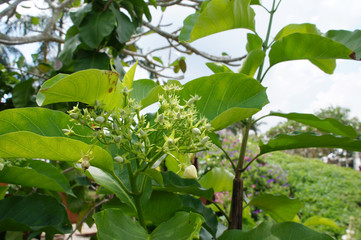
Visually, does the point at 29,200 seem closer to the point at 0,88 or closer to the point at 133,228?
the point at 133,228

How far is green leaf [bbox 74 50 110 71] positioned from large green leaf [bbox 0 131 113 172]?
1.35 meters

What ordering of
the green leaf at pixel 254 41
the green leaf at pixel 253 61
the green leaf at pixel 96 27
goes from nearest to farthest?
the green leaf at pixel 253 61, the green leaf at pixel 254 41, the green leaf at pixel 96 27

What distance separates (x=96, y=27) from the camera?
1.89m

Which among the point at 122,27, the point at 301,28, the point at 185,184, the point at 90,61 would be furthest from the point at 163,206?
the point at 122,27

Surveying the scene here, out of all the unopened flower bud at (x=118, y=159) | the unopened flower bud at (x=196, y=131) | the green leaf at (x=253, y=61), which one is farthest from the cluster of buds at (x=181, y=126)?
the green leaf at (x=253, y=61)

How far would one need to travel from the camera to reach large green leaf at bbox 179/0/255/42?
1072mm

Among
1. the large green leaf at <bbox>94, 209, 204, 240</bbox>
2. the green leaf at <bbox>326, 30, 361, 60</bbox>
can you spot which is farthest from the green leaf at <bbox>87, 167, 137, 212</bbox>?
the green leaf at <bbox>326, 30, 361, 60</bbox>

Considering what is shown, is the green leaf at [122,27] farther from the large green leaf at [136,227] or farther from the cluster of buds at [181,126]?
the large green leaf at [136,227]

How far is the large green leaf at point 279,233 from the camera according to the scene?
30.3 inches

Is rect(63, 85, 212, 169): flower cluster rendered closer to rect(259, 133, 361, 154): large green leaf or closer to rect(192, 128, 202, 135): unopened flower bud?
rect(192, 128, 202, 135): unopened flower bud

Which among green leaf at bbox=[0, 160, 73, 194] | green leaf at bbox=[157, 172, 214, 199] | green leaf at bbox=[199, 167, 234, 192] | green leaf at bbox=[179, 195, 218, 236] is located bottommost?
green leaf at bbox=[199, 167, 234, 192]

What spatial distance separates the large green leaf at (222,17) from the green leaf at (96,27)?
88 centimetres

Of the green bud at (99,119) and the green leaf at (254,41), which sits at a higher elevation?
the green leaf at (254,41)

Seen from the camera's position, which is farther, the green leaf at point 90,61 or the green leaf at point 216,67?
the green leaf at point 90,61
